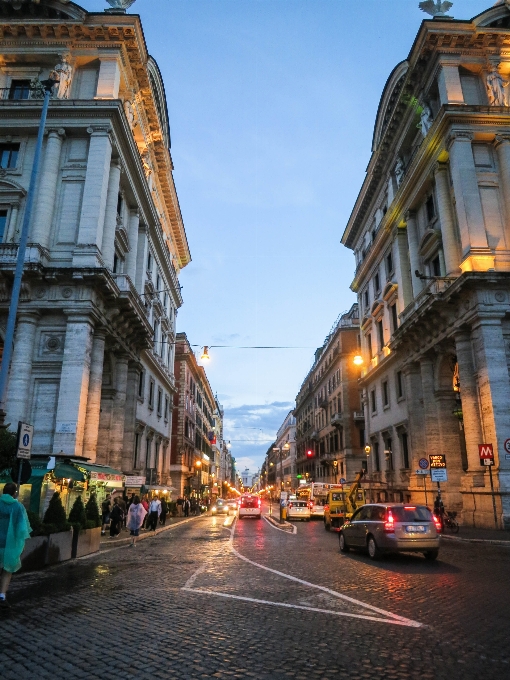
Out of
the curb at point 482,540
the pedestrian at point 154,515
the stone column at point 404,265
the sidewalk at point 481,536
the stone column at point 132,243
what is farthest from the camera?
the stone column at point 404,265

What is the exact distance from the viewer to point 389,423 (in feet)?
129

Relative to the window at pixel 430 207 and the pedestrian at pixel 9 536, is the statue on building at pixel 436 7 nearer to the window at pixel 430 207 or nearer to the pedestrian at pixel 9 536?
the window at pixel 430 207

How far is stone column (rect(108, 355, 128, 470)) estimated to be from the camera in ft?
93.5

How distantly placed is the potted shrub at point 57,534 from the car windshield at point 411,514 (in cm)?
893

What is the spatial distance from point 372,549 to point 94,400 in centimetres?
1484

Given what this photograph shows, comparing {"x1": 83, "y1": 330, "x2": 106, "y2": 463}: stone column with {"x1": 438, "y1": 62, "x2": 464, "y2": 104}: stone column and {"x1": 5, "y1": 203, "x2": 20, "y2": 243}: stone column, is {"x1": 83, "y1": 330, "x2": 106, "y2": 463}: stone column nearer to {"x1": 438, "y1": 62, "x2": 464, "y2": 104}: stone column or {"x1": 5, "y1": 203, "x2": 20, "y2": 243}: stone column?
{"x1": 5, "y1": 203, "x2": 20, "y2": 243}: stone column

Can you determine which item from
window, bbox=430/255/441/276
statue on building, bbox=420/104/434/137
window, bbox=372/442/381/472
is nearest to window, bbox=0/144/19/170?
statue on building, bbox=420/104/434/137

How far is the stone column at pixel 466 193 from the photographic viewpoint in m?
25.8

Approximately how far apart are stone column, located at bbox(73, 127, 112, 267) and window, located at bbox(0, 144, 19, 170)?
175 inches

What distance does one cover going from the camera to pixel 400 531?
44.2 feet

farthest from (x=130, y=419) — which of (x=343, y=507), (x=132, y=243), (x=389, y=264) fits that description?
(x=389, y=264)

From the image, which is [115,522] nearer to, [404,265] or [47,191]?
[47,191]

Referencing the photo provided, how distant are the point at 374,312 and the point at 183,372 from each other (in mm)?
25602

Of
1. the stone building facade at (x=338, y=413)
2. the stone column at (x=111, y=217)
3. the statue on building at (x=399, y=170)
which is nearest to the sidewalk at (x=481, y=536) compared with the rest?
the stone column at (x=111, y=217)
